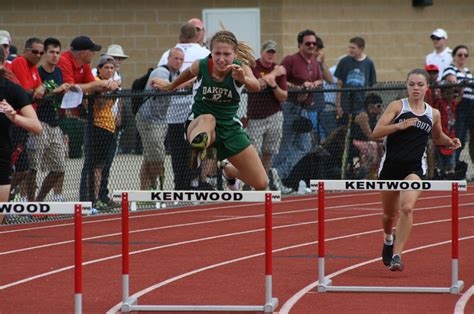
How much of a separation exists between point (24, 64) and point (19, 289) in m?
4.71

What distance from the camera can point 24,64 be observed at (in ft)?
47.5

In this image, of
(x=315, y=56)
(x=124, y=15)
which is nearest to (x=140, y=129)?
(x=315, y=56)

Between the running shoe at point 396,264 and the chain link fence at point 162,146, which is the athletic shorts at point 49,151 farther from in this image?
the running shoe at point 396,264

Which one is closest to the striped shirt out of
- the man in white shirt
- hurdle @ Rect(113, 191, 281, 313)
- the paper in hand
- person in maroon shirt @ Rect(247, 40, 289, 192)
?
person in maroon shirt @ Rect(247, 40, 289, 192)

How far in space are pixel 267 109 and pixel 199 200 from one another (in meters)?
8.86

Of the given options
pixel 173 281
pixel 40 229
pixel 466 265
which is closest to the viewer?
pixel 173 281

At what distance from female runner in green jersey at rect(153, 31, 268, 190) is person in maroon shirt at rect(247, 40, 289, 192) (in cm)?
583

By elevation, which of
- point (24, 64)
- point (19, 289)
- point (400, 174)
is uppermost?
point (24, 64)

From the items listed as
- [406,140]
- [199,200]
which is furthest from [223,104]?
[199,200]

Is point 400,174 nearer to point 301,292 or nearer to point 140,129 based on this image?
point 301,292

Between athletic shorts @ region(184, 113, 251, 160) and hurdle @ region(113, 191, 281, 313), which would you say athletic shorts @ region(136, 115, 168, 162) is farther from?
hurdle @ region(113, 191, 281, 313)

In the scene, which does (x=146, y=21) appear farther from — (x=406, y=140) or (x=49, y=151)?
(x=406, y=140)

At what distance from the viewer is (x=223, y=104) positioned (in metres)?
11.0

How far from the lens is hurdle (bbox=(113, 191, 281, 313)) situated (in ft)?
28.0
